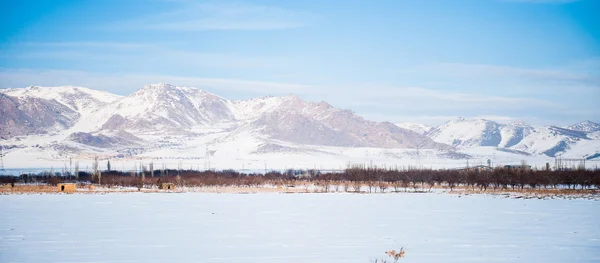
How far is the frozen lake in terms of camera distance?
977 inches

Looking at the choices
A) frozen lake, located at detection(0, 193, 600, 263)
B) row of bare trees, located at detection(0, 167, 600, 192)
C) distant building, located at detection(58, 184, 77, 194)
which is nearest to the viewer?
frozen lake, located at detection(0, 193, 600, 263)

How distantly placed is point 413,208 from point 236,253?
24.9 metres

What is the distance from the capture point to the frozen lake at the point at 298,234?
2480 centimetres

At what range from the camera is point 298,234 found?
31375mm

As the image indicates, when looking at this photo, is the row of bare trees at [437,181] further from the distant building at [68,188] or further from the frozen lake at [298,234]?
the frozen lake at [298,234]

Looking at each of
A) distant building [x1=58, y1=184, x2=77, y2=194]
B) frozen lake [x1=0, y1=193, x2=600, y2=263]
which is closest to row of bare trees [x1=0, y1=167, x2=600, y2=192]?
distant building [x1=58, y1=184, x2=77, y2=194]

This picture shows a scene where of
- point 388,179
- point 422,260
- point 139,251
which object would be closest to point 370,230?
point 422,260

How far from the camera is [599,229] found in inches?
1277

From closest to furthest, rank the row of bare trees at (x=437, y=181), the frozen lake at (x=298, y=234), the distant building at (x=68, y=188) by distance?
the frozen lake at (x=298, y=234), the distant building at (x=68, y=188), the row of bare trees at (x=437, y=181)

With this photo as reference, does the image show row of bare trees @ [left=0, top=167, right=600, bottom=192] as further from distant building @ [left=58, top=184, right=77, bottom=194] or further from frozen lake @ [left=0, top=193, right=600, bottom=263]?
frozen lake @ [left=0, top=193, right=600, bottom=263]

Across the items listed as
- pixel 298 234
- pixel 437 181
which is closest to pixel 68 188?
pixel 437 181

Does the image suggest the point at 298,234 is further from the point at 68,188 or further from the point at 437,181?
the point at 437,181

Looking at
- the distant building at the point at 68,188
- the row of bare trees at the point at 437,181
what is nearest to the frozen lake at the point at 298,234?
the distant building at the point at 68,188

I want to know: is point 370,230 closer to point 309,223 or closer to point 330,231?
point 330,231
